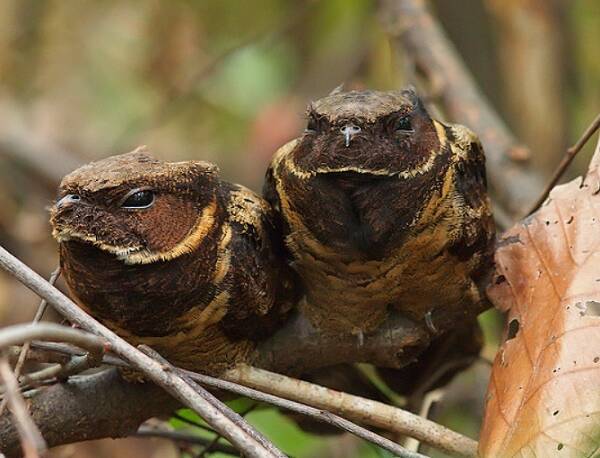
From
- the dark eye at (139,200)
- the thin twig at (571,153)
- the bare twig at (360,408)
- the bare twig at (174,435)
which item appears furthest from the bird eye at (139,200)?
the thin twig at (571,153)

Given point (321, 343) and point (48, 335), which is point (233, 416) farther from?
point (321, 343)

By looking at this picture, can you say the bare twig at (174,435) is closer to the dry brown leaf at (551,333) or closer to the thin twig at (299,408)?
the thin twig at (299,408)

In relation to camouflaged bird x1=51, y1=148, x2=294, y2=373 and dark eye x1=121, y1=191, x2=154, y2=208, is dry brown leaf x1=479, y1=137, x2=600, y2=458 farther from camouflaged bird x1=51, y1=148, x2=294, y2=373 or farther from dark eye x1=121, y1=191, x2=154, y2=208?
dark eye x1=121, y1=191, x2=154, y2=208

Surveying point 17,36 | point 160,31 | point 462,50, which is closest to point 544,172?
point 462,50

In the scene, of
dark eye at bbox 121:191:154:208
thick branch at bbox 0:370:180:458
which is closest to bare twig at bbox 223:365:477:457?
thick branch at bbox 0:370:180:458

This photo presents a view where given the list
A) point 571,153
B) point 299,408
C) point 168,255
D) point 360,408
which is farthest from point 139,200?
point 571,153

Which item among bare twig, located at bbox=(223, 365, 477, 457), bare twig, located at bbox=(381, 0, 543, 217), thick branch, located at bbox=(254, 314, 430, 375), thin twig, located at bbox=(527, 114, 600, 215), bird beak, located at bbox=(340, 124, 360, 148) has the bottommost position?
bare twig, located at bbox=(223, 365, 477, 457)
